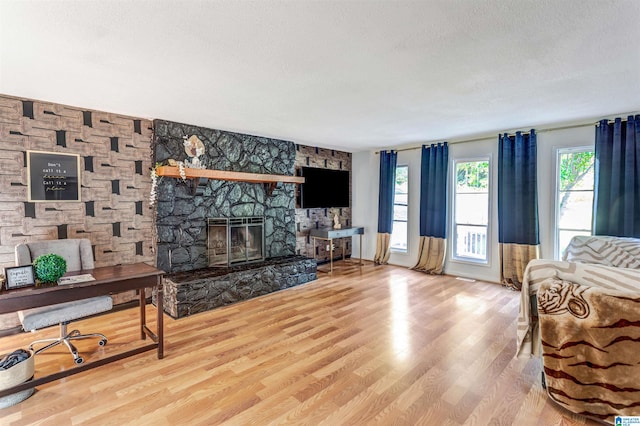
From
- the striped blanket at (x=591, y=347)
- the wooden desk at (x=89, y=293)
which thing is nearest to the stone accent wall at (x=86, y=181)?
the wooden desk at (x=89, y=293)

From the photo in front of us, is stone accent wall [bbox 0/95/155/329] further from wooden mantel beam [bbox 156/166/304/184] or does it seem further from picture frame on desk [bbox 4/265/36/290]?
picture frame on desk [bbox 4/265/36/290]

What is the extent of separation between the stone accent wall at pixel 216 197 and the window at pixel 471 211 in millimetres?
2975

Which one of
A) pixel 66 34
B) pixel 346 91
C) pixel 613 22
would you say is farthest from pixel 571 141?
pixel 66 34

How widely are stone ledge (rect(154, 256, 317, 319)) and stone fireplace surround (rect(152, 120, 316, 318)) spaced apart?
0.01m

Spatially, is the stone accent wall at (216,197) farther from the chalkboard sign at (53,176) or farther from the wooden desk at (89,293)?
the wooden desk at (89,293)

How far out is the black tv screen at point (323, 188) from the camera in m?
5.89

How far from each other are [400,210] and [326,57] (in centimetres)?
450

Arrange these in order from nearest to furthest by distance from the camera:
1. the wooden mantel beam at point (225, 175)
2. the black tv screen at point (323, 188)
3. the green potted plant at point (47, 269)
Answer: the green potted plant at point (47, 269) → the wooden mantel beam at point (225, 175) → the black tv screen at point (323, 188)

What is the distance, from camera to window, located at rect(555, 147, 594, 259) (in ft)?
13.9

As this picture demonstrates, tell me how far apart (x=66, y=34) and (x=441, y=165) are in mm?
5185

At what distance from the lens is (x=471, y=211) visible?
212 inches

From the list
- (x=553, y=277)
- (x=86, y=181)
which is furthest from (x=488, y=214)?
(x=86, y=181)

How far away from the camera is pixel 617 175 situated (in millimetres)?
3838

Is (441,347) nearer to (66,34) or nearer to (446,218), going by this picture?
(446,218)
